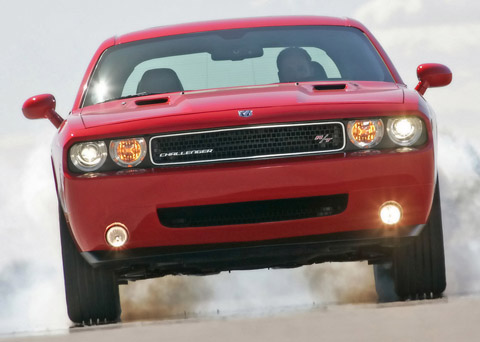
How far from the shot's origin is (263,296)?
10445 mm

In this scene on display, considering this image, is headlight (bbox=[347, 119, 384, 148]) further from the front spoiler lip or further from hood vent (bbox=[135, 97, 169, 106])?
hood vent (bbox=[135, 97, 169, 106])

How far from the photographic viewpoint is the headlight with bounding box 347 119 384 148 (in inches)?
251

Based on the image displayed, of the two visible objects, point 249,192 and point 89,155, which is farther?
point 89,155

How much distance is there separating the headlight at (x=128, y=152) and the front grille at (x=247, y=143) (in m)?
0.05

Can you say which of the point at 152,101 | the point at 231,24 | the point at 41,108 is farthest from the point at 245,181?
the point at 231,24

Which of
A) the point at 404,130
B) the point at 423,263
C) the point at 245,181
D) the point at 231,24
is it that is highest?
the point at 231,24

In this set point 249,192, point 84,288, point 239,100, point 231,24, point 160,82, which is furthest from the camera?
point 231,24

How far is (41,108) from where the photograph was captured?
783cm

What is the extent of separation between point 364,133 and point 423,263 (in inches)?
34.0

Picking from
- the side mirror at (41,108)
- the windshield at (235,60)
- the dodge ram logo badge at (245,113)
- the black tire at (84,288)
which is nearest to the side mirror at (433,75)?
the windshield at (235,60)

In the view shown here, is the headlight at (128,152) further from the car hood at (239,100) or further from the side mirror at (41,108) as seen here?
the side mirror at (41,108)

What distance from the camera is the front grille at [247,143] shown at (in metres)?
6.30

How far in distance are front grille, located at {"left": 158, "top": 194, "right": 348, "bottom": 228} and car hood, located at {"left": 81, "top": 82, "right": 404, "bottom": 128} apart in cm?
48

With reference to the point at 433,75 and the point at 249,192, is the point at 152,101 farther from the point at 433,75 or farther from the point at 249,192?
the point at 433,75
